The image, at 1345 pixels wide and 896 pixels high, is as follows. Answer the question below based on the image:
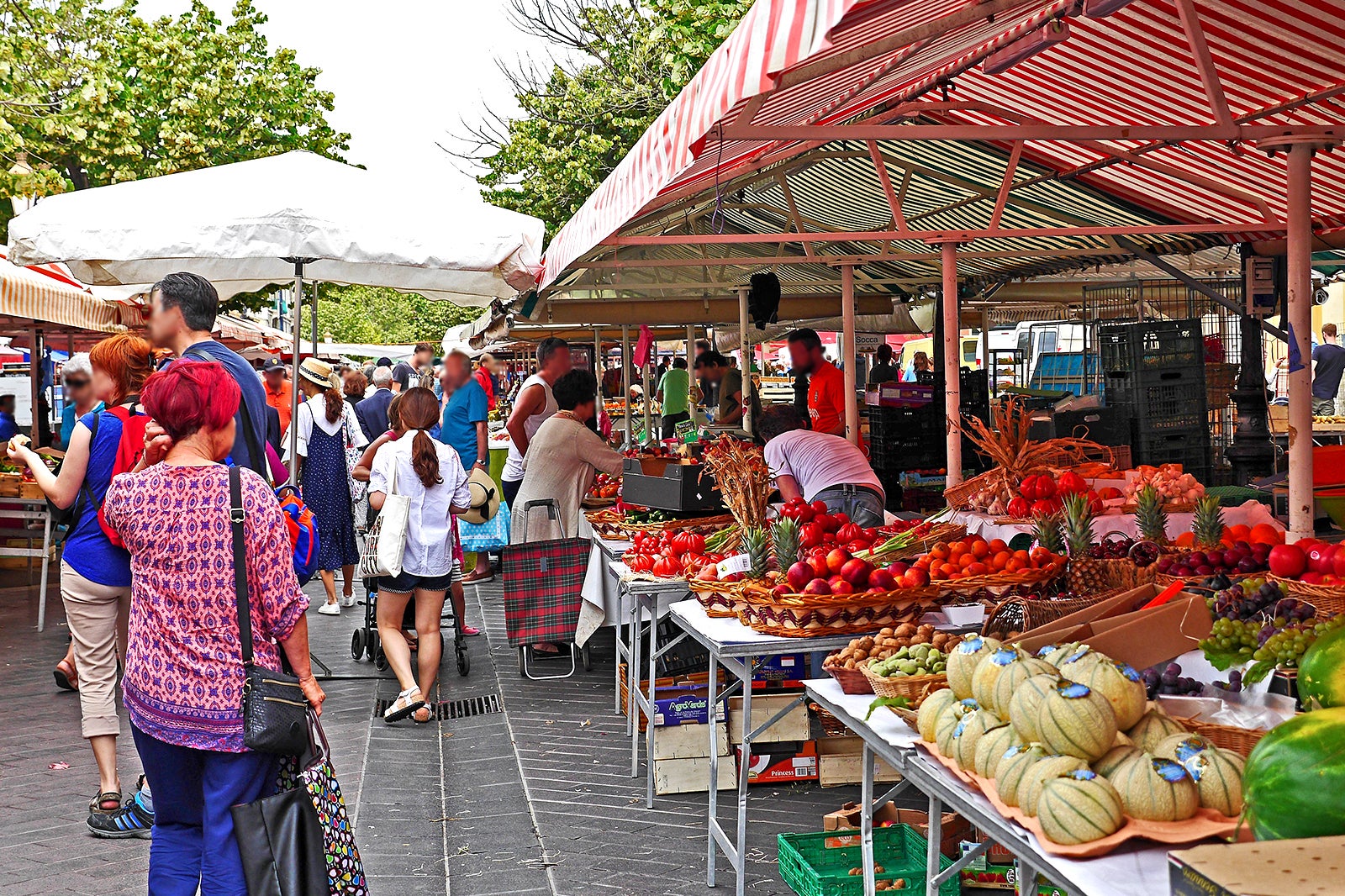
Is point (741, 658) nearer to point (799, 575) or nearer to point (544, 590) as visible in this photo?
point (799, 575)

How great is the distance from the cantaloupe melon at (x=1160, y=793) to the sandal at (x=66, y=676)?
7457 mm

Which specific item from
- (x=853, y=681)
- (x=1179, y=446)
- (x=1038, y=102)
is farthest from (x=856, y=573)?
(x=1179, y=446)

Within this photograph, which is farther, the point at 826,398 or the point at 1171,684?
the point at 826,398

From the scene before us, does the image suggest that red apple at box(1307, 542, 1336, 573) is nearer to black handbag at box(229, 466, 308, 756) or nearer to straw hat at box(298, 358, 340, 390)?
black handbag at box(229, 466, 308, 756)

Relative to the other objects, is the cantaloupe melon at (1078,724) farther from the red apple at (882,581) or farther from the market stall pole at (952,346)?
the market stall pole at (952,346)

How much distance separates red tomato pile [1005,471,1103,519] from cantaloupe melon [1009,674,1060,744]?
4295mm

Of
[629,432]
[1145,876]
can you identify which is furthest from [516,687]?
[629,432]

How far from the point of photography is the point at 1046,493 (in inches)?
281

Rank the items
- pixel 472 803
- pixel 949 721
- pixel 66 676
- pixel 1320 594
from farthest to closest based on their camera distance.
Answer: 1. pixel 66 676
2. pixel 472 803
3. pixel 1320 594
4. pixel 949 721

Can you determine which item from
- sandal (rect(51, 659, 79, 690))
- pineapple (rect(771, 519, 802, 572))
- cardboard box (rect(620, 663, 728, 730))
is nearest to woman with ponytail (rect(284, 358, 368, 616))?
sandal (rect(51, 659, 79, 690))

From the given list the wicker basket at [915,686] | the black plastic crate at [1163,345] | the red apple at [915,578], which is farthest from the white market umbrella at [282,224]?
the black plastic crate at [1163,345]

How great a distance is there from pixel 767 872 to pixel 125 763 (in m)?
3.73

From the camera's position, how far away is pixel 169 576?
3564 mm

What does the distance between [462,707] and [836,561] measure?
3.73 m
